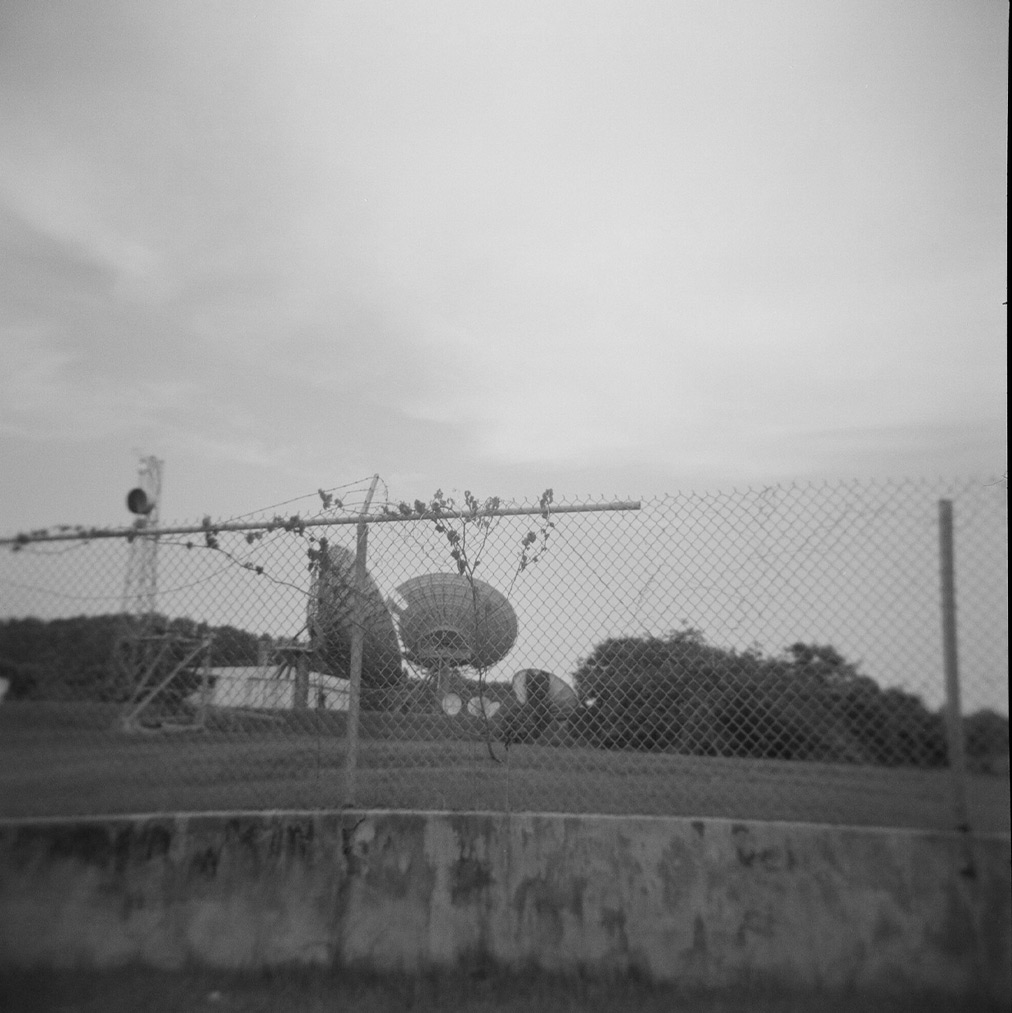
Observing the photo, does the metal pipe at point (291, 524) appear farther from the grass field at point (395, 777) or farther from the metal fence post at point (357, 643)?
the grass field at point (395, 777)

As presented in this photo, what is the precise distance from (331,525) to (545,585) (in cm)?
108

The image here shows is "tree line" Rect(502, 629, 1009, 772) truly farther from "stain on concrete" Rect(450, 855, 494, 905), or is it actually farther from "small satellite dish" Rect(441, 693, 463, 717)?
"stain on concrete" Rect(450, 855, 494, 905)

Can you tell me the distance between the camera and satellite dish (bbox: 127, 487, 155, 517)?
14.7ft

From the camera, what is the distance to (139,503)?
182 inches

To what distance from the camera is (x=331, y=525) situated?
151 inches

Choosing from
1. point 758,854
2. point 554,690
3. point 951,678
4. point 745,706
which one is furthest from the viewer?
point 554,690

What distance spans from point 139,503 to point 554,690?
8.71ft

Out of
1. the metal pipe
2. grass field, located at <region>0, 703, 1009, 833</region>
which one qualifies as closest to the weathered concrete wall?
grass field, located at <region>0, 703, 1009, 833</region>

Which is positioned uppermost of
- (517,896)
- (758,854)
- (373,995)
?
(758,854)

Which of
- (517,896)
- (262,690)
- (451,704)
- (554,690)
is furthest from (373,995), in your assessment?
(262,690)

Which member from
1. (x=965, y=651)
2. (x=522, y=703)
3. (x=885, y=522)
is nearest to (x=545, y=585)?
(x=522, y=703)

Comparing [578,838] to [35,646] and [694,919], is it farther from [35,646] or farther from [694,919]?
[35,646]

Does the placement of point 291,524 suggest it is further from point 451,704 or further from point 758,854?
point 758,854

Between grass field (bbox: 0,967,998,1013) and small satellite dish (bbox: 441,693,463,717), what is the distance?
1026mm
